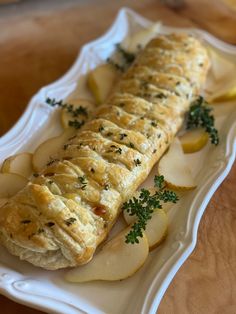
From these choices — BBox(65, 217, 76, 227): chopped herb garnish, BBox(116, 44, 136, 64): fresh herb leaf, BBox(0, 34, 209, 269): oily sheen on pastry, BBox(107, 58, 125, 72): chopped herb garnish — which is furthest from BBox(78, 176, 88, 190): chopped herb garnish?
BBox(116, 44, 136, 64): fresh herb leaf

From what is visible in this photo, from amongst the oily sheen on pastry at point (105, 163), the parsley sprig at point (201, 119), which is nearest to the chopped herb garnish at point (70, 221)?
the oily sheen on pastry at point (105, 163)

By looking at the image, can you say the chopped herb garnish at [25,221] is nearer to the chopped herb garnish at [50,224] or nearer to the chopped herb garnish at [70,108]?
the chopped herb garnish at [50,224]

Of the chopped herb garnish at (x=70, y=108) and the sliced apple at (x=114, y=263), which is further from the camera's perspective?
the chopped herb garnish at (x=70, y=108)

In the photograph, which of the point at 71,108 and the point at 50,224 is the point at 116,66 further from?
the point at 50,224

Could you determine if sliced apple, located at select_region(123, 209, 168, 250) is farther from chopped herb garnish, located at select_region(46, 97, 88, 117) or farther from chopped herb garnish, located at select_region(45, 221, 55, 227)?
chopped herb garnish, located at select_region(46, 97, 88, 117)

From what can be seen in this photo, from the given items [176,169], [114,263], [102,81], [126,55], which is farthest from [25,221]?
[126,55]
